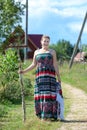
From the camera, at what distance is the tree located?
15164mm

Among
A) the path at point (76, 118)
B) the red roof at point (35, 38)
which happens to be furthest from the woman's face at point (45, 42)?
the red roof at point (35, 38)

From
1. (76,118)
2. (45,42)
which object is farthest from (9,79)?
(45,42)

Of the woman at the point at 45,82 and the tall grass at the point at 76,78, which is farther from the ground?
the woman at the point at 45,82

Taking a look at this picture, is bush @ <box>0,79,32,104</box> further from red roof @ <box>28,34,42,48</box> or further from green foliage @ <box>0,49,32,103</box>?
red roof @ <box>28,34,42,48</box>

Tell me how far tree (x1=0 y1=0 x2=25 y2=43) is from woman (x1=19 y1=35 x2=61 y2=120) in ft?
14.4

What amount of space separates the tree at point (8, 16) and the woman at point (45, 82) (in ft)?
14.4

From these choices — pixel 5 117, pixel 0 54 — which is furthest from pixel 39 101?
pixel 0 54

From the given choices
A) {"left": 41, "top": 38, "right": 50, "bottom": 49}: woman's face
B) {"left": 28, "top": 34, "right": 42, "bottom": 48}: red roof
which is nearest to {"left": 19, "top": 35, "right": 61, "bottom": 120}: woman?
{"left": 41, "top": 38, "right": 50, "bottom": 49}: woman's face

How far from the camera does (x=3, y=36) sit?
601 inches

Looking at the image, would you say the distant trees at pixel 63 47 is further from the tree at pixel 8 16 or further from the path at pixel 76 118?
the path at pixel 76 118

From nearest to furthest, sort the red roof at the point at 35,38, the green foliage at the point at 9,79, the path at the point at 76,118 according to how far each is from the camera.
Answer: the path at the point at 76,118 < the green foliage at the point at 9,79 < the red roof at the point at 35,38

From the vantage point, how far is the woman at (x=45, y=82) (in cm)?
1077

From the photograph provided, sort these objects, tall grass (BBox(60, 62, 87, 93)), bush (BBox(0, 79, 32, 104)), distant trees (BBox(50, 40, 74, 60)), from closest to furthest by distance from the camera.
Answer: bush (BBox(0, 79, 32, 104)), tall grass (BBox(60, 62, 87, 93)), distant trees (BBox(50, 40, 74, 60))

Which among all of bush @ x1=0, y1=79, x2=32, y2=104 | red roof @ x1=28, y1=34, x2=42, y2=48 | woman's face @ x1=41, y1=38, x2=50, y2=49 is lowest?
red roof @ x1=28, y1=34, x2=42, y2=48
